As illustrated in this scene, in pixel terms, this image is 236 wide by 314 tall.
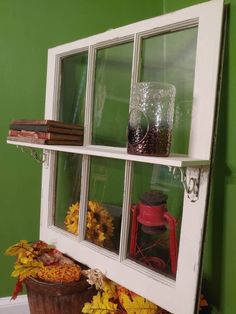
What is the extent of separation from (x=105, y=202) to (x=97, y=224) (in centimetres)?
9

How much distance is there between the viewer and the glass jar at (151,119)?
34.8 inches

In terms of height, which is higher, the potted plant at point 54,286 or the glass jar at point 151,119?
the glass jar at point 151,119

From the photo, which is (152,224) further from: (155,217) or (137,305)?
(137,305)

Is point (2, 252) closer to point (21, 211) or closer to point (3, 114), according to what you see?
point (21, 211)

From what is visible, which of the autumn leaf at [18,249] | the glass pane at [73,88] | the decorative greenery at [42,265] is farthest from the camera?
the glass pane at [73,88]

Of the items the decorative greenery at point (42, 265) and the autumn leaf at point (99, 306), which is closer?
the autumn leaf at point (99, 306)

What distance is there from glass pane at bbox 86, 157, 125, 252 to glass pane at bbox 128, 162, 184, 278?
3.1 inches

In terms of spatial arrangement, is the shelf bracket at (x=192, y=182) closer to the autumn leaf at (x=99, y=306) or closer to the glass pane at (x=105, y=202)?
the glass pane at (x=105, y=202)

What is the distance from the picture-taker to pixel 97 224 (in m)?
1.25

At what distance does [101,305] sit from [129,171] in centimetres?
45

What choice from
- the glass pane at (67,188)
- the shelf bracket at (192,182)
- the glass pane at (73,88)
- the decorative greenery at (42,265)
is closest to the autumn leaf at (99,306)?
the decorative greenery at (42,265)

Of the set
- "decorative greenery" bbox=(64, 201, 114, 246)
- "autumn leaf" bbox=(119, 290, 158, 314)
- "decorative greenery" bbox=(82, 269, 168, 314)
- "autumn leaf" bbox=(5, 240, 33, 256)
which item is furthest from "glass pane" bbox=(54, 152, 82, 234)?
"autumn leaf" bbox=(119, 290, 158, 314)

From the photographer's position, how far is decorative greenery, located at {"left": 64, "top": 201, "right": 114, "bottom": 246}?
47.9 inches

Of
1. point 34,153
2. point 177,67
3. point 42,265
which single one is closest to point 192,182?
point 177,67
